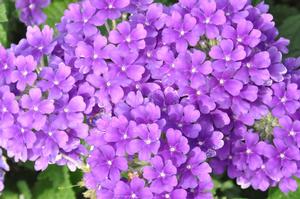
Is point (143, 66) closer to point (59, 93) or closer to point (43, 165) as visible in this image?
point (59, 93)

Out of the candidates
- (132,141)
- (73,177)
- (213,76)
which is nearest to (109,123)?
(132,141)

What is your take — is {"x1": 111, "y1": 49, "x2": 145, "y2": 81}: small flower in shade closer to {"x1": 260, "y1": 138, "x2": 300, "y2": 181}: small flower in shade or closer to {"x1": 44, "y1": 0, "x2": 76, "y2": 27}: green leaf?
{"x1": 260, "y1": 138, "x2": 300, "y2": 181}: small flower in shade

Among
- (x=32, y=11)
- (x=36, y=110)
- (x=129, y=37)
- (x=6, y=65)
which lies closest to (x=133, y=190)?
(x=36, y=110)

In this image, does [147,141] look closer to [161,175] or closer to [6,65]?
[161,175]

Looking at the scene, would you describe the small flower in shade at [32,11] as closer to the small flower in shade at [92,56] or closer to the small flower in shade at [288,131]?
the small flower in shade at [92,56]

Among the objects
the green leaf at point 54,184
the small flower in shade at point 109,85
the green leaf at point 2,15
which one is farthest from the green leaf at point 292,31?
the green leaf at point 2,15
